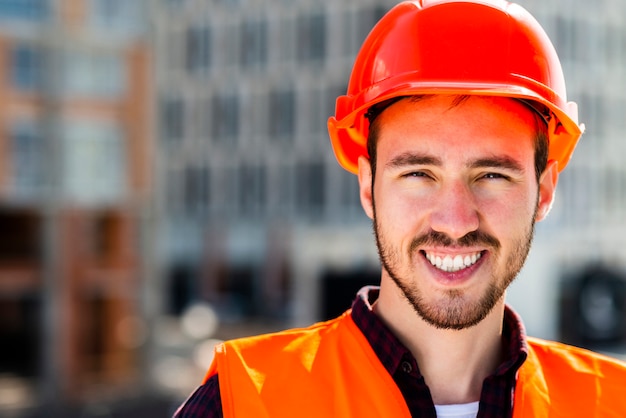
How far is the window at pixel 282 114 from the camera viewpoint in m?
39.9

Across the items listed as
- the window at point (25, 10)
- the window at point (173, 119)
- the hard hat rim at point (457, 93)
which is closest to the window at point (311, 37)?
the window at point (173, 119)


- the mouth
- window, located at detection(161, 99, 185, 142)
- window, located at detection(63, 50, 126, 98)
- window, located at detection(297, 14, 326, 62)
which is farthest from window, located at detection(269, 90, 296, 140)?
the mouth

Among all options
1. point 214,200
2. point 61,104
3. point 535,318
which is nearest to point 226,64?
point 214,200

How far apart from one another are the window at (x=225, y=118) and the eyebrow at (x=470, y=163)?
39909 mm

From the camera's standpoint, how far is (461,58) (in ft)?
8.25

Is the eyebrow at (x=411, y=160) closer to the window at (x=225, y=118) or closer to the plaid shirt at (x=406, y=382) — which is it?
the plaid shirt at (x=406, y=382)

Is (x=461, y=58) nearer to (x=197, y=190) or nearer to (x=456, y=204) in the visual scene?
(x=456, y=204)

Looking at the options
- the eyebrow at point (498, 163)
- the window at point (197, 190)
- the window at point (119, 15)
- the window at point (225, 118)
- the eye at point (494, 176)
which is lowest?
the window at point (197, 190)

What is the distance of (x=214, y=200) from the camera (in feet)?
142

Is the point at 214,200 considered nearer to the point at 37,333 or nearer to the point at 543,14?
the point at 543,14

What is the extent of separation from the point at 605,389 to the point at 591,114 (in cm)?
3648

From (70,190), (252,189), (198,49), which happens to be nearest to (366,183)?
(70,190)

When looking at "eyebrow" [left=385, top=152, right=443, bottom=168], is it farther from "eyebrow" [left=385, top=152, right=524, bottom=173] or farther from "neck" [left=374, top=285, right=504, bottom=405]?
"neck" [left=374, top=285, right=504, bottom=405]

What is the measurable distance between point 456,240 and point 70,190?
20491 millimetres
